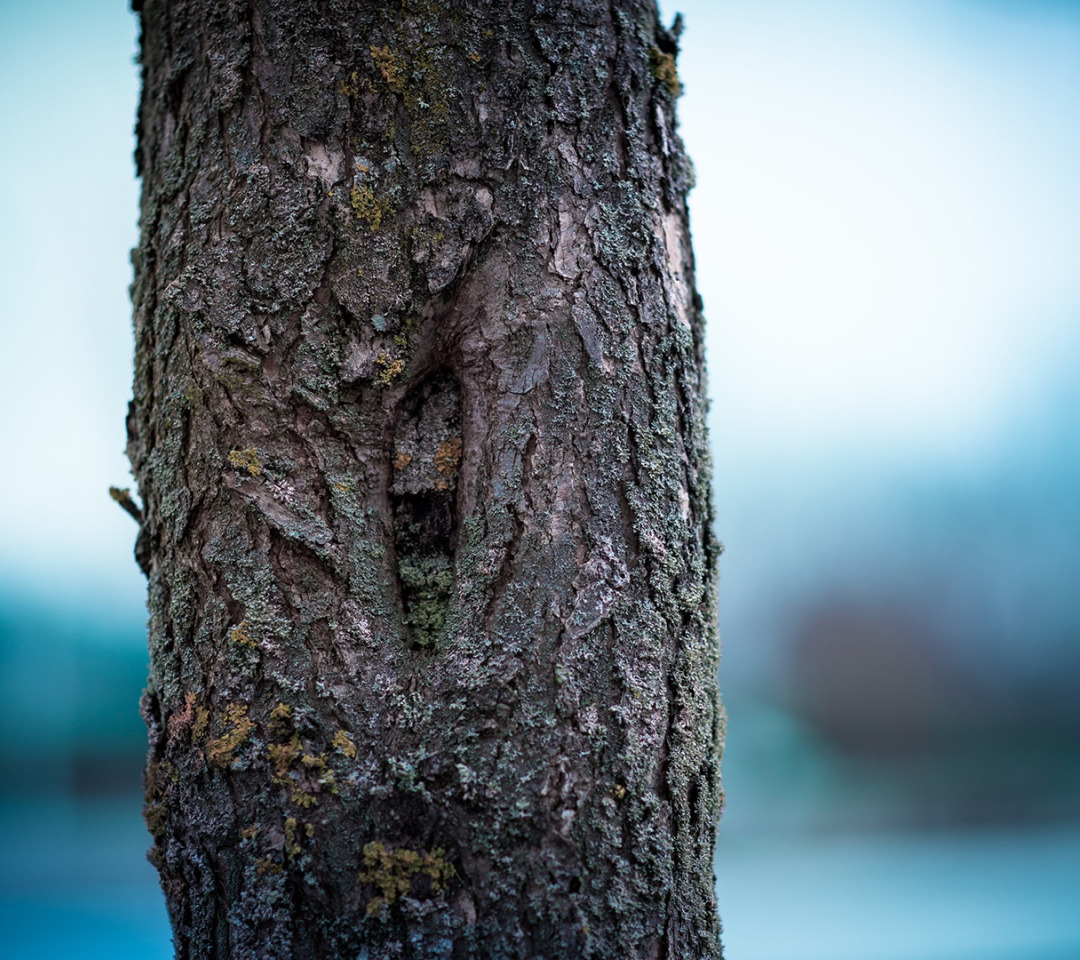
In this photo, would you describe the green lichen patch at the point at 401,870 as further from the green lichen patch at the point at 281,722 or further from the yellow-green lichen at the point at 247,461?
the yellow-green lichen at the point at 247,461

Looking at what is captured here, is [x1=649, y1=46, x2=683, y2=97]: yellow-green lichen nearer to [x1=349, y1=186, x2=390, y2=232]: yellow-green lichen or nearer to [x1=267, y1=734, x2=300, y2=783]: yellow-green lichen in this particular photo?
[x1=349, y1=186, x2=390, y2=232]: yellow-green lichen

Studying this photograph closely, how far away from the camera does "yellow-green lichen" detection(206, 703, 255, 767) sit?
80cm

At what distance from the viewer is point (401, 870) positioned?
0.75m

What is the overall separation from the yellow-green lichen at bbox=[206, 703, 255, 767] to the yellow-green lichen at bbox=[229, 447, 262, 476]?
0.85 feet

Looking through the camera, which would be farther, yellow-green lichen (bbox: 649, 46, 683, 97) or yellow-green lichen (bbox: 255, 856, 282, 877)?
yellow-green lichen (bbox: 649, 46, 683, 97)

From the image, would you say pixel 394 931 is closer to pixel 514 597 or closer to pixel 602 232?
pixel 514 597

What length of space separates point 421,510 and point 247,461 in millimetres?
204

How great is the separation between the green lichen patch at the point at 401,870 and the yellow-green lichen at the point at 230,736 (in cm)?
18

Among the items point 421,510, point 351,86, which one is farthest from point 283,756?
point 351,86

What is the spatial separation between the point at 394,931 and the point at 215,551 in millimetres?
446

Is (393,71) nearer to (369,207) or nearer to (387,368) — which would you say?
(369,207)

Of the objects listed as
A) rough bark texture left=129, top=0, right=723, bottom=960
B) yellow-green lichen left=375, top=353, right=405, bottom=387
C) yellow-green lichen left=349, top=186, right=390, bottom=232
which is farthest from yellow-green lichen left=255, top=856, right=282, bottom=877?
yellow-green lichen left=349, top=186, right=390, bottom=232

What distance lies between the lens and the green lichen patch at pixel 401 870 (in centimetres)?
75

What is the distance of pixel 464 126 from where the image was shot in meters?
0.83
